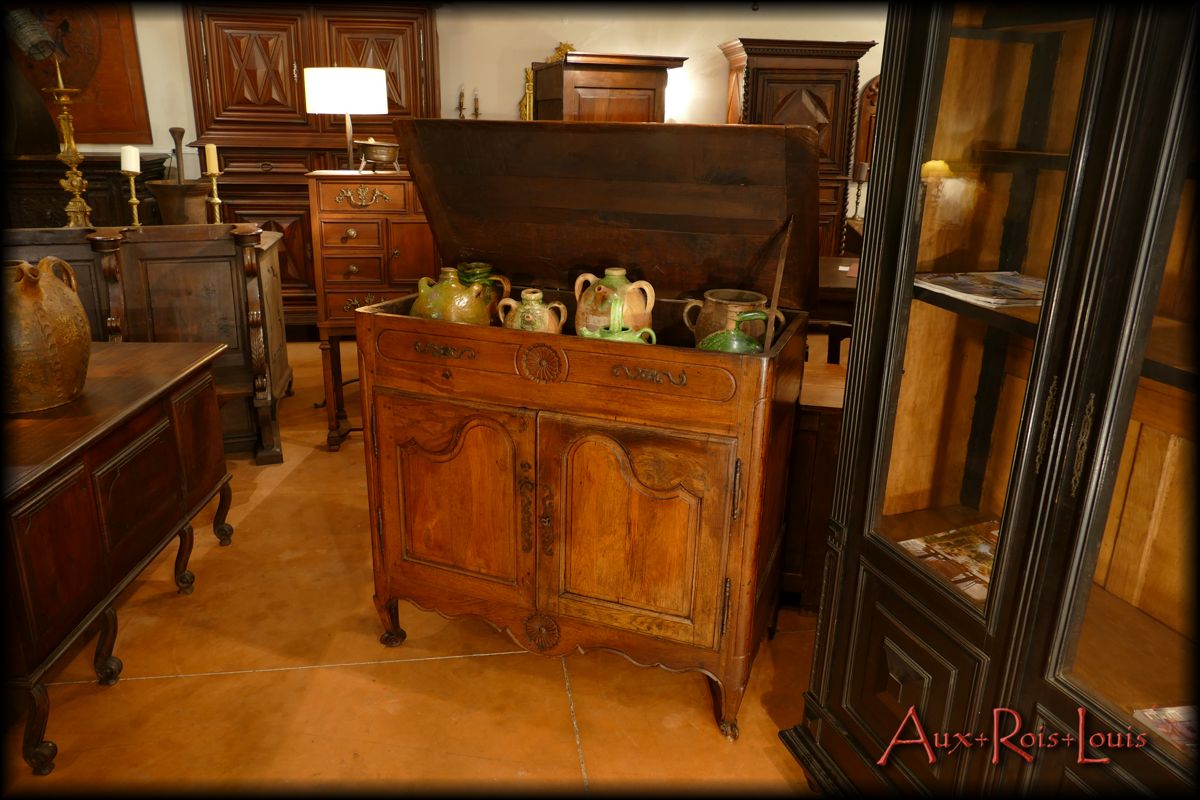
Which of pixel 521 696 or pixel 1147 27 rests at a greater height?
pixel 1147 27

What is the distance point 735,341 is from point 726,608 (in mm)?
620

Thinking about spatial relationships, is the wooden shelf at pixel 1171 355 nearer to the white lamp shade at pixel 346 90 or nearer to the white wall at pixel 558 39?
the white lamp shade at pixel 346 90

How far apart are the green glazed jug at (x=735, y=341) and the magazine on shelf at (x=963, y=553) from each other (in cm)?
54

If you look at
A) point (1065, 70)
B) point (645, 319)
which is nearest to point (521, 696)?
point (645, 319)

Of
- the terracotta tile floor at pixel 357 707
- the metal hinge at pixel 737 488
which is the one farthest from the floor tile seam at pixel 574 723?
the metal hinge at pixel 737 488

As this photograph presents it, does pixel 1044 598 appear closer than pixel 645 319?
Yes

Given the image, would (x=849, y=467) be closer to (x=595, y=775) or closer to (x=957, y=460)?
(x=957, y=460)

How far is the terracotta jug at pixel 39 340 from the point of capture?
194 centimetres

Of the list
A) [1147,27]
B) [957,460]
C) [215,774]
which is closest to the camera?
[1147,27]

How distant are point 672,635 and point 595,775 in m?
0.36

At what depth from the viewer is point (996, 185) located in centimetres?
144

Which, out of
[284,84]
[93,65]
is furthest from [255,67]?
[93,65]

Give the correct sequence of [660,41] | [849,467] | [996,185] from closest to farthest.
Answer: [996,185]
[849,467]
[660,41]

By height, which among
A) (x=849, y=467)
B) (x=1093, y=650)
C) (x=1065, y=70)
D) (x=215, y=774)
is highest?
(x=1065, y=70)
